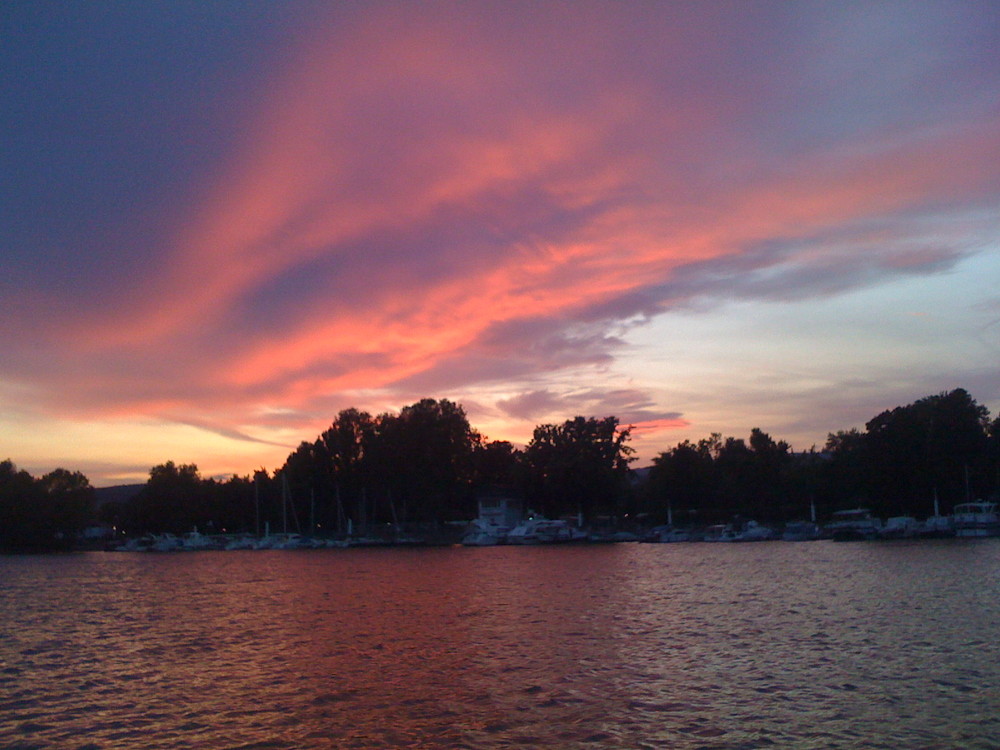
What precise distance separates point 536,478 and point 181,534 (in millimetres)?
71348

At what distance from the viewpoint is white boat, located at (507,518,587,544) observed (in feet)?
402

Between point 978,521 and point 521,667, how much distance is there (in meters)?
88.3

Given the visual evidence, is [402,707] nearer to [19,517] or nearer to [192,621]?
[192,621]

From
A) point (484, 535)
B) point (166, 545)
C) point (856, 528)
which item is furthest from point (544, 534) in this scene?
point (166, 545)

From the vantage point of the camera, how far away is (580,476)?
130125mm

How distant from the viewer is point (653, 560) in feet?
258

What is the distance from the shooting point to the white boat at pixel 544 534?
12256 cm

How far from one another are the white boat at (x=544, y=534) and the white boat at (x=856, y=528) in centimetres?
3377

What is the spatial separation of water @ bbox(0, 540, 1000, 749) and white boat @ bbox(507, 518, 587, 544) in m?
72.8

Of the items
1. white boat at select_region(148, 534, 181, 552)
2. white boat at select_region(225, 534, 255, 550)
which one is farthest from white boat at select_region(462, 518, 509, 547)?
white boat at select_region(148, 534, 181, 552)

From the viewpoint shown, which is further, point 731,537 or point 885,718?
point 731,537

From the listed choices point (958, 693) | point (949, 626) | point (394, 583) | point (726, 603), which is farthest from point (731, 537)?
point (958, 693)

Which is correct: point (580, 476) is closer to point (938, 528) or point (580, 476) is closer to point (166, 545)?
point (938, 528)

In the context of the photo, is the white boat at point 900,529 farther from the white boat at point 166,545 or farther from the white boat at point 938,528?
the white boat at point 166,545
